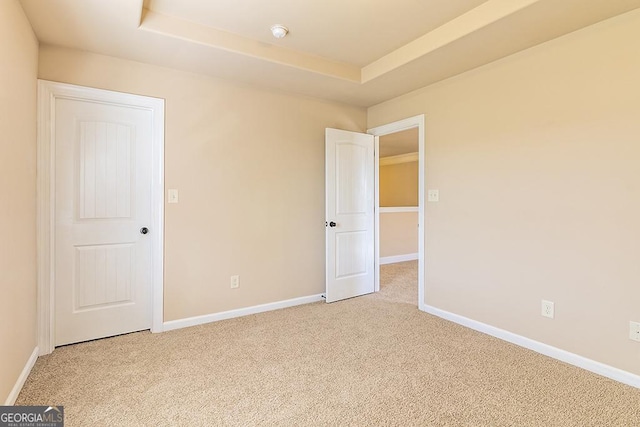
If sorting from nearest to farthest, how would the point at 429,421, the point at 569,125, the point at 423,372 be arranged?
the point at 429,421 < the point at 423,372 < the point at 569,125

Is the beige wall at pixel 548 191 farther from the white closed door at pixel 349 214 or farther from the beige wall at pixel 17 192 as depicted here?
the beige wall at pixel 17 192

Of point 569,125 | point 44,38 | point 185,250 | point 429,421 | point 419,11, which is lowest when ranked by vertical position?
point 429,421

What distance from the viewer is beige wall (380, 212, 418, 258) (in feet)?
19.9

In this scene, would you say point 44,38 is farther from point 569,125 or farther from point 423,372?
point 569,125

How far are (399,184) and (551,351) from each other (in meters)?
6.39

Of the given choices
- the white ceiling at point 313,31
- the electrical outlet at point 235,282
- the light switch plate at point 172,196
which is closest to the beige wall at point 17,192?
the white ceiling at point 313,31

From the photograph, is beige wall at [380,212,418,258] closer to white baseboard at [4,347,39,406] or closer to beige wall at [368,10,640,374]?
beige wall at [368,10,640,374]

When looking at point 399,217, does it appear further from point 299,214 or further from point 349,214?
point 299,214

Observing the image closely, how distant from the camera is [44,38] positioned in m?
2.29

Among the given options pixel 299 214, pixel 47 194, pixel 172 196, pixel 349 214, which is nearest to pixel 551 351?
pixel 349 214

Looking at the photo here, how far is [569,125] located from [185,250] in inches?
126

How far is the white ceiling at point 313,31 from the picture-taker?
2020 millimetres

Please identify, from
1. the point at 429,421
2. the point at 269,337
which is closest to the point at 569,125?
the point at 429,421

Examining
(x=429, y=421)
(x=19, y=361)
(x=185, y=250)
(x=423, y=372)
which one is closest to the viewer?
(x=429, y=421)
